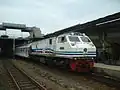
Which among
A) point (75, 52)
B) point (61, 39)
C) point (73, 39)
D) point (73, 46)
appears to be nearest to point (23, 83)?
point (75, 52)

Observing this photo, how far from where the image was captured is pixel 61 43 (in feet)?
51.4

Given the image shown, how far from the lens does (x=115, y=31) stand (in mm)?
19562

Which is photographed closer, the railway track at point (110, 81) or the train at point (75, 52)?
the railway track at point (110, 81)

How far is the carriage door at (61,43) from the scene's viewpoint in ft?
49.7

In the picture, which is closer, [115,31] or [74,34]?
[74,34]

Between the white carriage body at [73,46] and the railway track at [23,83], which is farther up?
the white carriage body at [73,46]

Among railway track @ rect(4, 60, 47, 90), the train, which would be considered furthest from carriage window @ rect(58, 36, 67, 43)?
railway track @ rect(4, 60, 47, 90)

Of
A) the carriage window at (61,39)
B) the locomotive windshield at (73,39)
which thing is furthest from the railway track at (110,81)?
the carriage window at (61,39)

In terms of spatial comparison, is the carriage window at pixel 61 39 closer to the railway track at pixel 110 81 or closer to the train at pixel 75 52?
the train at pixel 75 52

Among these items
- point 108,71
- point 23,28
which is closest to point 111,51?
point 108,71

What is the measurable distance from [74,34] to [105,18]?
456 centimetres

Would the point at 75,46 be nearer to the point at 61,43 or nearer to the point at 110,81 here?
the point at 61,43

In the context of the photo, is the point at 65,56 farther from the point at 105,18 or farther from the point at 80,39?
the point at 105,18

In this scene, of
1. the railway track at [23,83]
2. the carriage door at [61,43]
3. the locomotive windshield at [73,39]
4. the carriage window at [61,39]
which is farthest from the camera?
the carriage window at [61,39]
